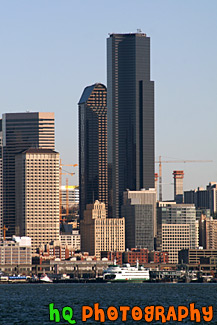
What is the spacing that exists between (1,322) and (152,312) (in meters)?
32.1

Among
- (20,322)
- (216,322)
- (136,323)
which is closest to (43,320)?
(20,322)

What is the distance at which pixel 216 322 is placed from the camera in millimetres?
172875

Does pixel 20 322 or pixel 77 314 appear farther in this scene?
pixel 77 314

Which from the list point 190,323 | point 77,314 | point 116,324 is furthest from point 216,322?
point 77,314

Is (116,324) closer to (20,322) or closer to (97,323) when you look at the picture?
(97,323)

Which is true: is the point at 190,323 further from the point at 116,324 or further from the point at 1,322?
the point at 1,322

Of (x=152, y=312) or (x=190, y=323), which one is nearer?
(x=190, y=323)

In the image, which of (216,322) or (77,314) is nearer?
(216,322)

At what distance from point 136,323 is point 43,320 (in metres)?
16.0

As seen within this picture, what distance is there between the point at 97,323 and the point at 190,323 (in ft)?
50.0

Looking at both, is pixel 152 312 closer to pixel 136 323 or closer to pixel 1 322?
pixel 136 323

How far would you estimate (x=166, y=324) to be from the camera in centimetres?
17000

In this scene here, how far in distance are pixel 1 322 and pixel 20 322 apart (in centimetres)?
312

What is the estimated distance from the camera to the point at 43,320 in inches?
6959
